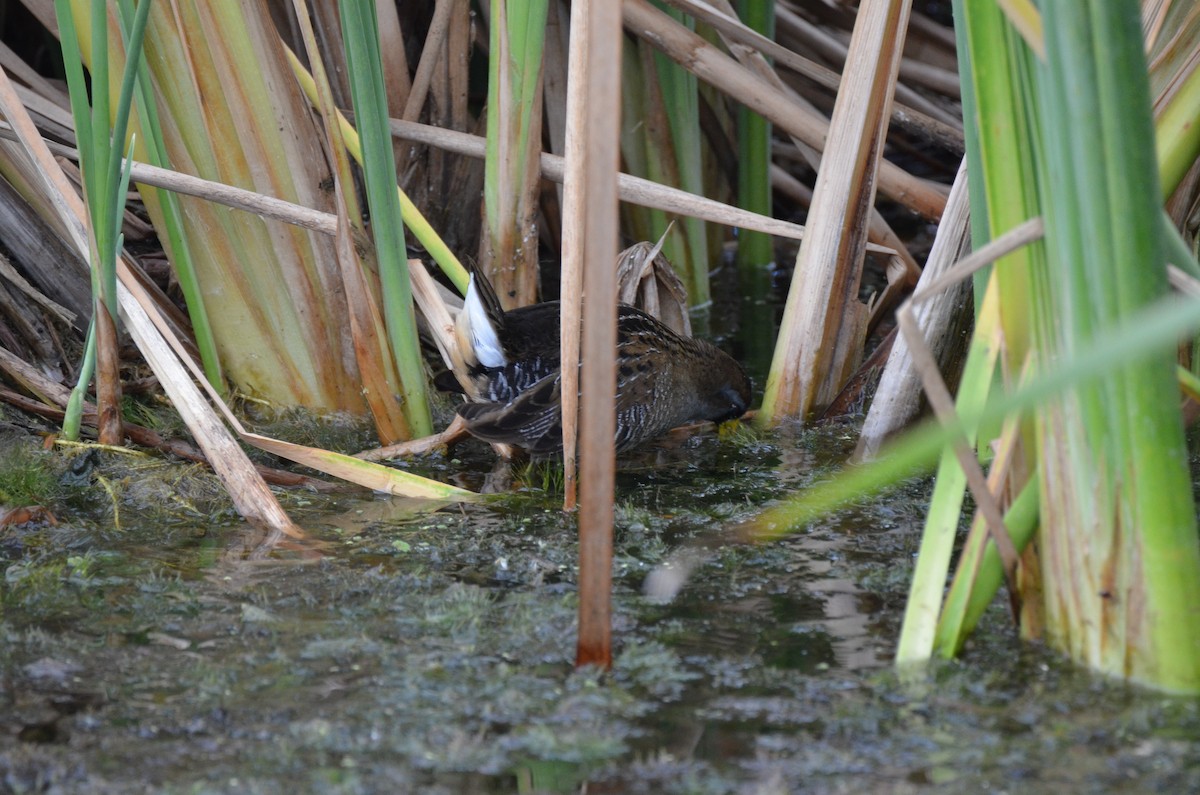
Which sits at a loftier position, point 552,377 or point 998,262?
point 998,262

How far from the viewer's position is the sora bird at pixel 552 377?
2715 millimetres

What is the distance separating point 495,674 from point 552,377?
115 centimetres

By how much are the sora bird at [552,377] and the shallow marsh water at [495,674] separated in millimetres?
296

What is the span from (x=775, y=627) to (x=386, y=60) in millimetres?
2122

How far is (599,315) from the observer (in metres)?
1.46

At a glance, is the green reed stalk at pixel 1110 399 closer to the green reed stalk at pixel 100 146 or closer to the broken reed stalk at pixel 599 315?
the broken reed stalk at pixel 599 315

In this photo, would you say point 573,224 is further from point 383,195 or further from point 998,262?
point 998,262

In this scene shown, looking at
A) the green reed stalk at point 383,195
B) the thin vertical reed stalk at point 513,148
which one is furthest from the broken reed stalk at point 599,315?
the thin vertical reed stalk at point 513,148

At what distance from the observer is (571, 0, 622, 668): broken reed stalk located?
1.39 meters

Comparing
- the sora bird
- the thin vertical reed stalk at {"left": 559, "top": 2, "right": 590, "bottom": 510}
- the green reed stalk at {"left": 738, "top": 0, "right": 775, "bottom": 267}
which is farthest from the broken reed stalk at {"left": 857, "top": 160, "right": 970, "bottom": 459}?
the green reed stalk at {"left": 738, "top": 0, "right": 775, "bottom": 267}

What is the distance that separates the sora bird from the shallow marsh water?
A: 0.30 m

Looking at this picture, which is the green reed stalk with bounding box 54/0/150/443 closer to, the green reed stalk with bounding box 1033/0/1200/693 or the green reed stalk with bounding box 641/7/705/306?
the green reed stalk with bounding box 1033/0/1200/693

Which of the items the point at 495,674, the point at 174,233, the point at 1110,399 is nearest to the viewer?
the point at 1110,399

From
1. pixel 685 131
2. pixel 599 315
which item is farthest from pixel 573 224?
pixel 685 131
